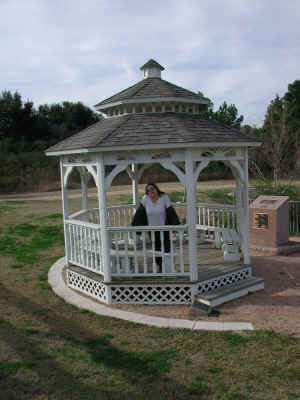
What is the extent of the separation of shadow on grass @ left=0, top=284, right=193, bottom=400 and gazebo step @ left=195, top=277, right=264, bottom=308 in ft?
5.65

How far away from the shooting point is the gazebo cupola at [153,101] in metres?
7.43

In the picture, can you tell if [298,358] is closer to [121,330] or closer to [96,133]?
[121,330]

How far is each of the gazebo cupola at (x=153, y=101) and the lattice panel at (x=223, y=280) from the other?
3.45m

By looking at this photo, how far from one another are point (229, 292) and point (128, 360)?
2.68 m

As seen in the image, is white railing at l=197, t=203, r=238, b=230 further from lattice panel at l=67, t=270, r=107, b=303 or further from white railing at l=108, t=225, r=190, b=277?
lattice panel at l=67, t=270, r=107, b=303

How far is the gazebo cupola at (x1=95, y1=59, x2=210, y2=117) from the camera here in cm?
743

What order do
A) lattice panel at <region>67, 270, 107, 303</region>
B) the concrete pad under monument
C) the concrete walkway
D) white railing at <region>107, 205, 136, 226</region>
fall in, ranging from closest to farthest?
the concrete walkway → lattice panel at <region>67, 270, 107, 303</region> → white railing at <region>107, 205, 136, 226</region> → the concrete pad under monument

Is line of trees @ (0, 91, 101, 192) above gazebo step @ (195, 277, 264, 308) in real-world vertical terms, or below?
above

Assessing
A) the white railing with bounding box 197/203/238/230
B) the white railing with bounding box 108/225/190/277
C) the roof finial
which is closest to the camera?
the white railing with bounding box 108/225/190/277

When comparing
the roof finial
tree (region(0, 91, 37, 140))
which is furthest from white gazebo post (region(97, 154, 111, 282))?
tree (region(0, 91, 37, 140))

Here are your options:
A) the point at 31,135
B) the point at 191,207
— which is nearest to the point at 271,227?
the point at 191,207

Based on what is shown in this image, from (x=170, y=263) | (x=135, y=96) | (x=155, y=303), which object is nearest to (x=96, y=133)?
(x=135, y=96)

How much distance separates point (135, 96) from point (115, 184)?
28.5 m

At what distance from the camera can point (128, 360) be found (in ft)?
15.3
